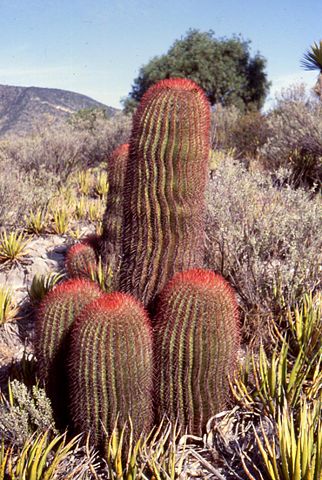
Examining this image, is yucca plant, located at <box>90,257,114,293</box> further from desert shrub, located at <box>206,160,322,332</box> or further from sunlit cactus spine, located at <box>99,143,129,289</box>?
desert shrub, located at <box>206,160,322,332</box>

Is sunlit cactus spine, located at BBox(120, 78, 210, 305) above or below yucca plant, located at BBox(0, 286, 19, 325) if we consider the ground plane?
above

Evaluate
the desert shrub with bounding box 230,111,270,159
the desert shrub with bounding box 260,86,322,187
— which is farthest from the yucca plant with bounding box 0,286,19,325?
the desert shrub with bounding box 230,111,270,159

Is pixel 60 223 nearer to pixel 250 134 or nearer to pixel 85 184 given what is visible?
pixel 85 184

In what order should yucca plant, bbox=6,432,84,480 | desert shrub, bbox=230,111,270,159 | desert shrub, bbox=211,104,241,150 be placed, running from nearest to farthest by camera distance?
1. yucca plant, bbox=6,432,84,480
2. desert shrub, bbox=230,111,270,159
3. desert shrub, bbox=211,104,241,150

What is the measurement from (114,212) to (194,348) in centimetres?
278

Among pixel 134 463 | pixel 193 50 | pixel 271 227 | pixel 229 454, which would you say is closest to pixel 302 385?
pixel 229 454

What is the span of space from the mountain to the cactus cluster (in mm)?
42871

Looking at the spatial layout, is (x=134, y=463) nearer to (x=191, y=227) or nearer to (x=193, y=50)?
(x=191, y=227)

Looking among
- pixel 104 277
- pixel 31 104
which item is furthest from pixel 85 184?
pixel 31 104

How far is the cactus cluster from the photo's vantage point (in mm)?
2826

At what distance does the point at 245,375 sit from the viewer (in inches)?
128

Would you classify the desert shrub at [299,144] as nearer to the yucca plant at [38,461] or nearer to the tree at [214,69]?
the yucca plant at [38,461]

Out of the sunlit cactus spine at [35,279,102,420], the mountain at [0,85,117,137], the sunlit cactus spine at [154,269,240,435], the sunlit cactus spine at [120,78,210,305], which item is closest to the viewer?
the sunlit cactus spine at [154,269,240,435]

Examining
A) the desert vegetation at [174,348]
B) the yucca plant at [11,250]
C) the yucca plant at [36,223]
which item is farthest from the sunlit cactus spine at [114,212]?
the yucca plant at [36,223]
